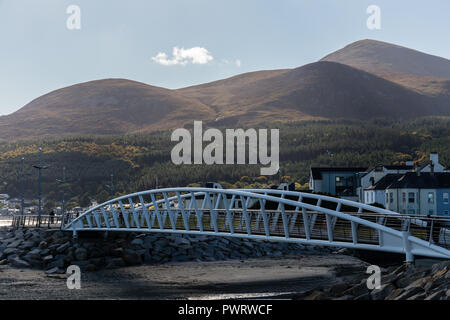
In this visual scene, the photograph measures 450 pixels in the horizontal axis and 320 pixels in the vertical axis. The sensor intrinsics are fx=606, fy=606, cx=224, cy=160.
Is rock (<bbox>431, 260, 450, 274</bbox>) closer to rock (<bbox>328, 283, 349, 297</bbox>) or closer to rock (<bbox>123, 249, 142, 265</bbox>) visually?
rock (<bbox>328, 283, 349, 297</bbox>)

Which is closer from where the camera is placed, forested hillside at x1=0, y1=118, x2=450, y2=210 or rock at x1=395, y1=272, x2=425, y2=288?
rock at x1=395, y1=272, x2=425, y2=288

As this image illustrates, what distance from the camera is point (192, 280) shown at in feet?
136

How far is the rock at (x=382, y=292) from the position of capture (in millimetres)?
25441

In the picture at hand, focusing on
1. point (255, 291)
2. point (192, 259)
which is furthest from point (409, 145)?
point (255, 291)

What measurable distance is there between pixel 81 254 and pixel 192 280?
43.7 ft

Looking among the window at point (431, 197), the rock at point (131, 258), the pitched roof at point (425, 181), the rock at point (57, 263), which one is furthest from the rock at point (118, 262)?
the window at point (431, 197)

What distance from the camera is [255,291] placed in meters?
35.8

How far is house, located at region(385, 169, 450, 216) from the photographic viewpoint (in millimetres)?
66312

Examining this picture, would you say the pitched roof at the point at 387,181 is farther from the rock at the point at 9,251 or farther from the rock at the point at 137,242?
the rock at the point at 9,251

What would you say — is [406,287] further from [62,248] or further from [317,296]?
[62,248]

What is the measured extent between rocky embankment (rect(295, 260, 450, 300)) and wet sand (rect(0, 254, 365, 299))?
5.11m

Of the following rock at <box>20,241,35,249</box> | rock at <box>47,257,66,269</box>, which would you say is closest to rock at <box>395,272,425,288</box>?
rock at <box>47,257,66,269</box>
